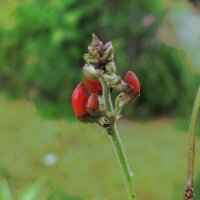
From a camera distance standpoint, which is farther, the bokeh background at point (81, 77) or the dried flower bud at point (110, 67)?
the bokeh background at point (81, 77)

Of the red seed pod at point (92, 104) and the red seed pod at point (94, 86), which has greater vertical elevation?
the red seed pod at point (94, 86)

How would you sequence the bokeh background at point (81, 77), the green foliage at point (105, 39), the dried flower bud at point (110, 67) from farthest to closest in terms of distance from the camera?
1. the green foliage at point (105, 39)
2. the bokeh background at point (81, 77)
3. the dried flower bud at point (110, 67)

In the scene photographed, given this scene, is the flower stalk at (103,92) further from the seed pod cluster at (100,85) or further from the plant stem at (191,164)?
the plant stem at (191,164)

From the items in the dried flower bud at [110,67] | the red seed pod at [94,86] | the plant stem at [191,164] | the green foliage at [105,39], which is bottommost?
the plant stem at [191,164]

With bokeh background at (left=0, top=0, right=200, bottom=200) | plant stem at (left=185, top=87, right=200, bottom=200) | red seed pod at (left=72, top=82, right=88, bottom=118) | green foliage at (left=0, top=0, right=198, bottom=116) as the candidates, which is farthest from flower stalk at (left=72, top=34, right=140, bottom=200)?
green foliage at (left=0, top=0, right=198, bottom=116)

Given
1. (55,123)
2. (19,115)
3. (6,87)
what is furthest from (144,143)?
(6,87)

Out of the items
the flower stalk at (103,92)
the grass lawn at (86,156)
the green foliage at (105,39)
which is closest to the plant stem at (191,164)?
the flower stalk at (103,92)
